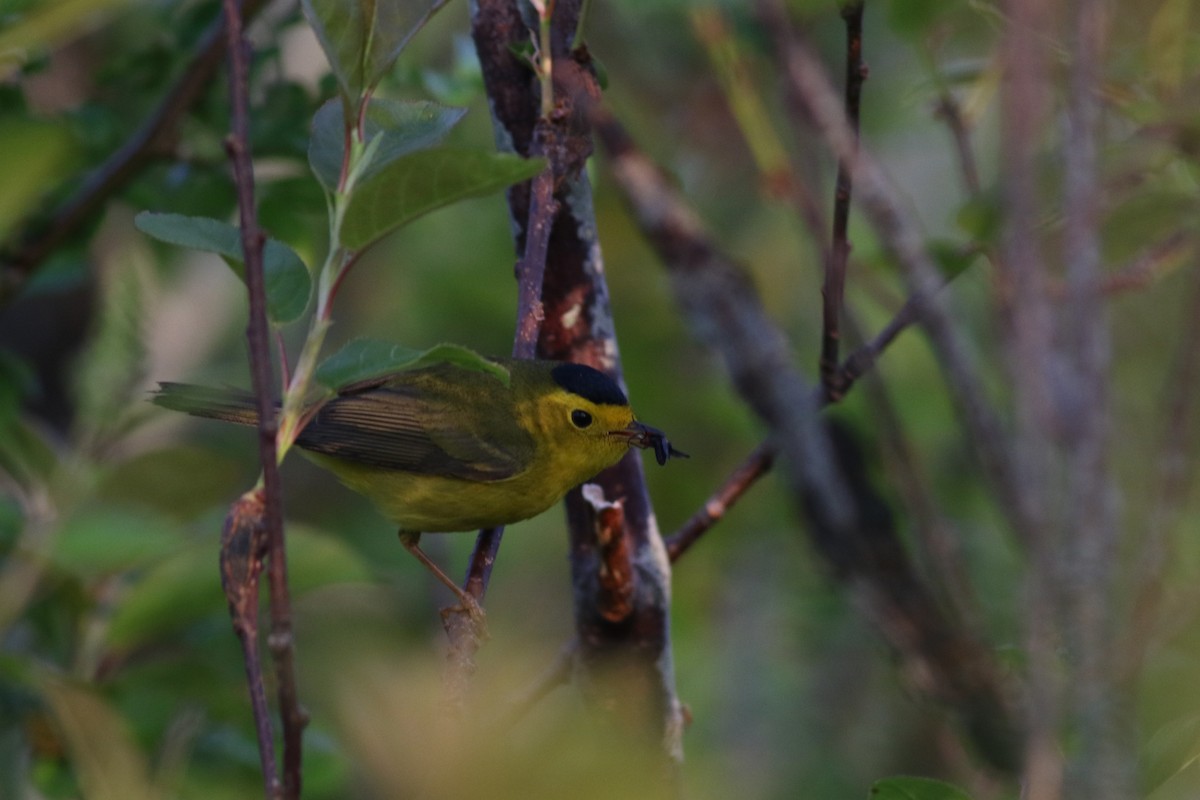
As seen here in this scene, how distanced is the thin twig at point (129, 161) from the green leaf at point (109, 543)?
88 centimetres

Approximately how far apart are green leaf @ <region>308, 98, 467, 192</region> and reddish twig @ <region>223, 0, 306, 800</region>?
411 mm

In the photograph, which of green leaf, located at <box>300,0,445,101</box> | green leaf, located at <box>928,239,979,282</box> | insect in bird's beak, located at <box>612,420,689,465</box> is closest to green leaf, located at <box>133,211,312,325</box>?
green leaf, located at <box>300,0,445,101</box>

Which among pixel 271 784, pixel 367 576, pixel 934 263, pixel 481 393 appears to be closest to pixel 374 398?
pixel 481 393

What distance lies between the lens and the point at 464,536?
5746 millimetres

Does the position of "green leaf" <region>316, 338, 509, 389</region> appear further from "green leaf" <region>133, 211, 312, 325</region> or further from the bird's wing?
the bird's wing

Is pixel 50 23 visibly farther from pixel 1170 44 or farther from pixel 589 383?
pixel 1170 44

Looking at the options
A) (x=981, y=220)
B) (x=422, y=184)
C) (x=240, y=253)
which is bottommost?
(x=981, y=220)

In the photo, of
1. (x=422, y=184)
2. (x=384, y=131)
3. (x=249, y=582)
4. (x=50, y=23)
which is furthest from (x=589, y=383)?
A: (x=50, y=23)

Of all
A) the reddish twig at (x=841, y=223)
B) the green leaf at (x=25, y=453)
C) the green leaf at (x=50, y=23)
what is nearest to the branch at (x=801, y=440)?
the reddish twig at (x=841, y=223)

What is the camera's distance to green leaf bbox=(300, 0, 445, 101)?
5.54 ft

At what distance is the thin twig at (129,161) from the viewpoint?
3.24m

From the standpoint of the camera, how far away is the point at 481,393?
3.74 m

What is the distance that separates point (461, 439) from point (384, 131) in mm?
1776

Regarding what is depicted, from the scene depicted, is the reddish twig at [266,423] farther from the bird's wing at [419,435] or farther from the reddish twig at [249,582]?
the bird's wing at [419,435]
